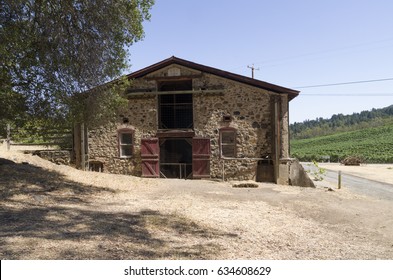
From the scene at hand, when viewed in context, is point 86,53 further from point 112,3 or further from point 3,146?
point 3,146

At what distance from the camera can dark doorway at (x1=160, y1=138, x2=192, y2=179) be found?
17391 millimetres

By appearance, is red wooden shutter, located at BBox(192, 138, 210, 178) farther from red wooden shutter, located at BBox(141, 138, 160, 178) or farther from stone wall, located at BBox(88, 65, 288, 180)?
red wooden shutter, located at BBox(141, 138, 160, 178)

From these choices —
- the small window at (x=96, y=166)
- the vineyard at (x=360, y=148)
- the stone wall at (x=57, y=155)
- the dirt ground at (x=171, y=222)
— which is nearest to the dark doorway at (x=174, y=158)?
the small window at (x=96, y=166)

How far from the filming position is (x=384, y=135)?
70.4m

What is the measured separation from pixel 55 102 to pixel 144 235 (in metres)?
5.81

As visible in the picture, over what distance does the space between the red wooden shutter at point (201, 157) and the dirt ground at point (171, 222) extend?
426 centimetres

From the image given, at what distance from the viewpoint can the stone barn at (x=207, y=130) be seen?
50.2ft

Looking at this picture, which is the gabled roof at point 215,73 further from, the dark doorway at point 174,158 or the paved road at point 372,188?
the paved road at point 372,188

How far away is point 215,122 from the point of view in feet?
52.3

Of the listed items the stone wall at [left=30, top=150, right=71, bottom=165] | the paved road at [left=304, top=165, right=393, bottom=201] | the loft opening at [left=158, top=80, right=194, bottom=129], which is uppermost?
the loft opening at [left=158, top=80, right=194, bottom=129]

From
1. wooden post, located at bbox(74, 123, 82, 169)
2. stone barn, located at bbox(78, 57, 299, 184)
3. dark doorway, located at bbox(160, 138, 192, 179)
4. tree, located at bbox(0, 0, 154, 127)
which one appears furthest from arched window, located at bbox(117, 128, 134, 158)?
tree, located at bbox(0, 0, 154, 127)

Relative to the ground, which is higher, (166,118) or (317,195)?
(166,118)
